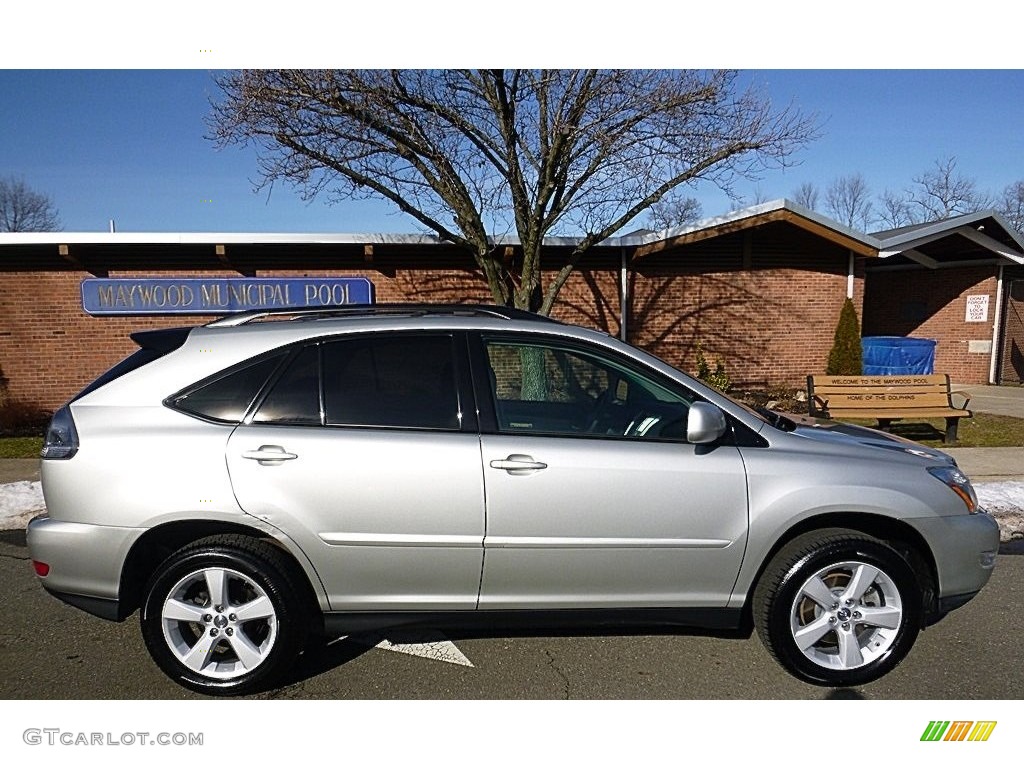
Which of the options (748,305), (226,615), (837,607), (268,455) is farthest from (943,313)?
(226,615)

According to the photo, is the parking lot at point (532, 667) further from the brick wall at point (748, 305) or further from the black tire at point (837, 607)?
the brick wall at point (748, 305)

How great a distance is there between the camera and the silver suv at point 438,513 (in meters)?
2.74

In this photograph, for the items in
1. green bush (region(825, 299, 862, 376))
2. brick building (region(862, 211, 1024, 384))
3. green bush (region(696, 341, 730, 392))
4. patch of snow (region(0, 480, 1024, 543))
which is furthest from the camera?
brick building (region(862, 211, 1024, 384))

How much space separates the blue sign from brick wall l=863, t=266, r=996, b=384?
42.9 feet

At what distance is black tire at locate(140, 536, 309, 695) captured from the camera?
276 cm

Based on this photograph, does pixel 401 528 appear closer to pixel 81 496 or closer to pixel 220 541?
pixel 220 541

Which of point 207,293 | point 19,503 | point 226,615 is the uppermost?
point 207,293

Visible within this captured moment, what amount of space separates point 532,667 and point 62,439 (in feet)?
8.12

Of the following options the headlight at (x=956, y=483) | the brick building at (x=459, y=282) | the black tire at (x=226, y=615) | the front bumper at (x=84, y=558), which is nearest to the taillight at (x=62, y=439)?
the front bumper at (x=84, y=558)

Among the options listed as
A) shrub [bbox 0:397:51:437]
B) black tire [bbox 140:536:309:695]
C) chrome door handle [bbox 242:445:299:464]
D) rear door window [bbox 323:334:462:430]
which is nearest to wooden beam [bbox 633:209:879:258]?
rear door window [bbox 323:334:462:430]

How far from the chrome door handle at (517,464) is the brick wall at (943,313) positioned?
49.5 ft

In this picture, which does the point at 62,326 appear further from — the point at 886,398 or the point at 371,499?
the point at 886,398

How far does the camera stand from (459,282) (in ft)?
35.9

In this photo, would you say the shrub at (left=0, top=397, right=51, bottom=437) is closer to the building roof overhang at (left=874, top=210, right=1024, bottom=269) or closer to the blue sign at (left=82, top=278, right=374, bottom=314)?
the blue sign at (left=82, top=278, right=374, bottom=314)
